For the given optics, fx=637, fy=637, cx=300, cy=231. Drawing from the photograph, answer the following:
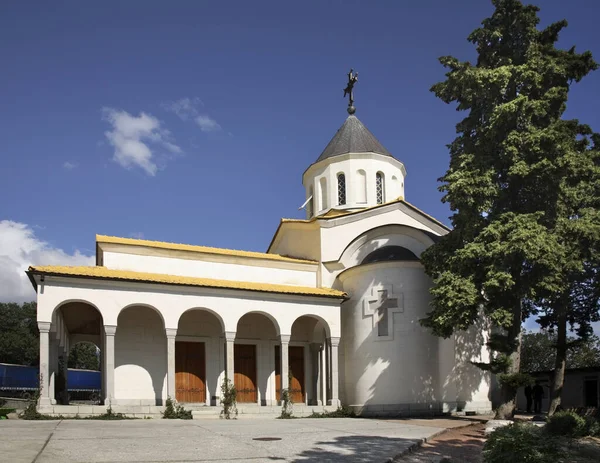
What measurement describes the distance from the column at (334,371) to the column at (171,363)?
630 centimetres

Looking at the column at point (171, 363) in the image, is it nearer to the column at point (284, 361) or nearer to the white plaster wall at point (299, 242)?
the column at point (284, 361)

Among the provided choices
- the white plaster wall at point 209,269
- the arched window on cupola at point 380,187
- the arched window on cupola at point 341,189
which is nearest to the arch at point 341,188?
the arched window on cupola at point 341,189

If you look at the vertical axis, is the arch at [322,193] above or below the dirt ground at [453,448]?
above

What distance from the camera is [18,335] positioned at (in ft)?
207

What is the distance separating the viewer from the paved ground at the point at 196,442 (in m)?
11.2

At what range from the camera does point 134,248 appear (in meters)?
24.2

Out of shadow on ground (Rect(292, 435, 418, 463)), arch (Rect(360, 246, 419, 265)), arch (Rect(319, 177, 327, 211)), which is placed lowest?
shadow on ground (Rect(292, 435, 418, 463))

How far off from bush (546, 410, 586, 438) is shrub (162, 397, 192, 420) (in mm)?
11006

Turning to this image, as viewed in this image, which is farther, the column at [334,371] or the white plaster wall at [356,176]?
the white plaster wall at [356,176]

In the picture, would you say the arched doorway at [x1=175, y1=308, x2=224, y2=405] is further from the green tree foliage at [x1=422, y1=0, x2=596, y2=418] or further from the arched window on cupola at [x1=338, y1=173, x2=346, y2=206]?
the arched window on cupola at [x1=338, y1=173, x2=346, y2=206]

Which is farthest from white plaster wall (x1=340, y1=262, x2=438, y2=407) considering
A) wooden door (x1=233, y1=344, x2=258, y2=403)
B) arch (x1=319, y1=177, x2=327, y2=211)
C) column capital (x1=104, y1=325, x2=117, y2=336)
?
column capital (x1=104, y1=325, x2=117, y2=336)

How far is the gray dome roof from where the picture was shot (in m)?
31.2

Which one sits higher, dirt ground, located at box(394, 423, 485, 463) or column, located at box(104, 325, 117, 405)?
column, located at box(104, 325, 117, 405)

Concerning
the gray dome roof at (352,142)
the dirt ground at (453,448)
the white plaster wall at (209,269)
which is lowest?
the dirt ground at (453,448)
